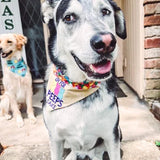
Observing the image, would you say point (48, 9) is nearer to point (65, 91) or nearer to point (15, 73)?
point (65, 91)

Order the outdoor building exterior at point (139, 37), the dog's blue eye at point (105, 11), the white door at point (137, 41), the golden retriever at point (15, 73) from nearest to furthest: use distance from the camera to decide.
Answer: the dog's blue eye at point (105, 11) → the outdoor building exterior at point (139, 37) → the white door at point (137, 41) → the golden retriever at point (15, 73)

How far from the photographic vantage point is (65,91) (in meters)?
1.27

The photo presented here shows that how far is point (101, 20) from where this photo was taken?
1077mm

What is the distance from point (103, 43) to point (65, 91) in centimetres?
49

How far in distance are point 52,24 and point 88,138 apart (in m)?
0.79

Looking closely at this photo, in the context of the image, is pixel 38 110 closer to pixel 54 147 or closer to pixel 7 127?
pixel 7 127

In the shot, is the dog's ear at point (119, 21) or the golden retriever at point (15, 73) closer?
the dog's ear at point (119, 21)

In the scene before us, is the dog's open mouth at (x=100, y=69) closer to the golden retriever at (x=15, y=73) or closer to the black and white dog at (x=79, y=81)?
the black and white dog at (x=79, y=81)

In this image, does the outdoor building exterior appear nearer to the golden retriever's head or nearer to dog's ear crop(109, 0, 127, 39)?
dog's ear crop(109, 0, 127, 39)

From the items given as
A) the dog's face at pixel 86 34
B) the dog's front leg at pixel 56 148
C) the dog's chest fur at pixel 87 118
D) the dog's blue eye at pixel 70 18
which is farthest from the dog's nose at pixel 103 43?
the dog's front leg at pixel 56 148

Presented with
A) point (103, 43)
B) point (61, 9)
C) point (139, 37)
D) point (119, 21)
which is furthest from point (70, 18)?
point (139, 37)

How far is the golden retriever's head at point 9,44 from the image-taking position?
8.25 feet

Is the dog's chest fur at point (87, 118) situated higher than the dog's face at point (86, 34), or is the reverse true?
the dog's face at point (86, 34)

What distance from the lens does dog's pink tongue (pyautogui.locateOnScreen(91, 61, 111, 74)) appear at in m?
1.03
